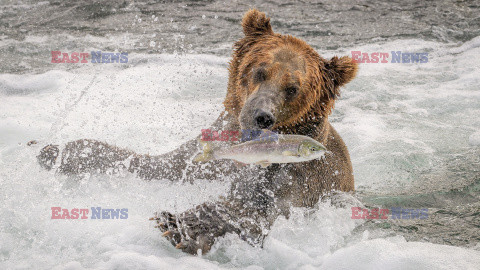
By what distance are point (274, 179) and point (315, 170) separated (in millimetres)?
481

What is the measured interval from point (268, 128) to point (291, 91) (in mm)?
496

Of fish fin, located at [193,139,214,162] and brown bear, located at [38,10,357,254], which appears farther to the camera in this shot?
brown bear, located at [38,10,357,254]

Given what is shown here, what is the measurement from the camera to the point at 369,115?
24.2 ft

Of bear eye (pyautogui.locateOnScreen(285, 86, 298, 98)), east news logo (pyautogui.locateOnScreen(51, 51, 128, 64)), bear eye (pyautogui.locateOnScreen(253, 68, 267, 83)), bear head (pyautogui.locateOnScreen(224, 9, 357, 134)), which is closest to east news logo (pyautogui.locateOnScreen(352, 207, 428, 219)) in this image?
bear head (pyautogui.locateOnScreen(224, 9, 357, 134))

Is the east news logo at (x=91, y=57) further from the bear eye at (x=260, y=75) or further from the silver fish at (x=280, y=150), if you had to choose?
the silver fish at (x=280, y=150)

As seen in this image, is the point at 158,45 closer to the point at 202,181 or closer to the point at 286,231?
the point at 202,181

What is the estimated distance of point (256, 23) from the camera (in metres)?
4.09

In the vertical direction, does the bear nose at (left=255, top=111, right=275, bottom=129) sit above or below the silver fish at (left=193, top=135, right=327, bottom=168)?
above

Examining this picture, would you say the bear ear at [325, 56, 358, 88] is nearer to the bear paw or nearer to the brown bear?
the brown bear

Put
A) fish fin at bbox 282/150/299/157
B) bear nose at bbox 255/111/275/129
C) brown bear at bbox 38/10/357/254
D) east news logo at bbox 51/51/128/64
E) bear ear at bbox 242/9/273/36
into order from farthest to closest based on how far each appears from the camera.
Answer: east news logo at bbox 51/51/128/64 < bear ear at bbox 242/9/273/36 < brown bear at bbox 38/10/357/254 < bear nose at bbox 255/111/275/129 < fish fin at bbox 282/150/299/157

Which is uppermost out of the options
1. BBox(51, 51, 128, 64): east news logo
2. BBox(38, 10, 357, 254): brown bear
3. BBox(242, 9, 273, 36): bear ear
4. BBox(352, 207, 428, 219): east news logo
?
BBox(242, 9, 273, 36): bear ear

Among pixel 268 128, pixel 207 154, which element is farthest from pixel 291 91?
pixel 207 154

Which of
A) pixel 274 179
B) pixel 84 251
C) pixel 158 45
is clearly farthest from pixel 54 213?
pixel 158 45

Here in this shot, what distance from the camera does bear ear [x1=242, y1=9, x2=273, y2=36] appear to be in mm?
4066
